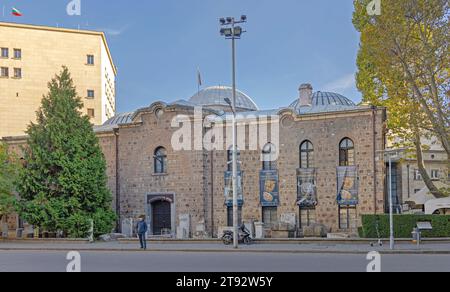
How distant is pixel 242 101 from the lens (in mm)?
50688

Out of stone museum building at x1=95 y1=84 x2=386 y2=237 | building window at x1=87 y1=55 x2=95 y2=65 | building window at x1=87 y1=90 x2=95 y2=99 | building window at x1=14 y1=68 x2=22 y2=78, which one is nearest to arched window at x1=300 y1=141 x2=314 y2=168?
stone museum building at x1=95 y1=84 x2=386 y2=237

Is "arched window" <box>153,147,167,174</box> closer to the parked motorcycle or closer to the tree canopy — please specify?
the parked motorcycle

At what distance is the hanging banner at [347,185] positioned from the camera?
35969 millimetres

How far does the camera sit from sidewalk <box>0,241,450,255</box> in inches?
995

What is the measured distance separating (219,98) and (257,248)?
23.6 meters

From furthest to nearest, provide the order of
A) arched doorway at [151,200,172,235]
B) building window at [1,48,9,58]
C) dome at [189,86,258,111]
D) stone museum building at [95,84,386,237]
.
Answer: building window at [1,48,9,58] → dome at [189,86,258,111] → arched doorway at [151,200,172,235] → stone museum building at [95,84,386,237]

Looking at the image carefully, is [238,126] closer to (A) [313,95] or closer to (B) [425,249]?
(A) [313,95]

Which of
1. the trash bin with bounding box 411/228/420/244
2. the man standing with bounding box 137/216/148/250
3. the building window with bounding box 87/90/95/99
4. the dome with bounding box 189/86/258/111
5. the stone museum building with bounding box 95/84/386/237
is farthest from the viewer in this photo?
the building window with bounding box 87/90/95/99

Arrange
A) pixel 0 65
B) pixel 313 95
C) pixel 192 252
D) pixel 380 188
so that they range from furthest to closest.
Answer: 1. pixel 0 65
2. pixel 313 95
3. pixel 380 188
4. pixel 192 252

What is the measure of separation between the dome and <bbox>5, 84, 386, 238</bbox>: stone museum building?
23.8ft

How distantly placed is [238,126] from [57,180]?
11490 mm

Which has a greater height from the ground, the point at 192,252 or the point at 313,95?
the point at 313,95

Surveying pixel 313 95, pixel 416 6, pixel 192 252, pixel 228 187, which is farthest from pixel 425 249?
pixel 313 95

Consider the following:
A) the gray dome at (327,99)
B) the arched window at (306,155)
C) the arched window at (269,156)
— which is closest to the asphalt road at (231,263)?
the arched window at (306,155)
